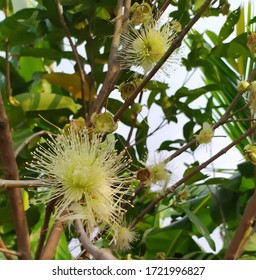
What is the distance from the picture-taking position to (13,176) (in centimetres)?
71

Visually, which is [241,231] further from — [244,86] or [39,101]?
[39,101]

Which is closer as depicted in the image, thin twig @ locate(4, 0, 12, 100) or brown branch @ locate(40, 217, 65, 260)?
brown branch @ locate(40, 217, 65, 260)

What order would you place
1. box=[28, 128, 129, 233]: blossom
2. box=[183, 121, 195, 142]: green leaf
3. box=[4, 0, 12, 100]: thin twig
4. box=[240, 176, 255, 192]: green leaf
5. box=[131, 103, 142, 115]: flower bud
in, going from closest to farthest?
box=[28, 128, 129, 233]: blossom → box=[131, 103, 142, 115]: flower bud → box=[4, 0, 12, 100]: thin twig → box=[183, 121, 195, 142]: green leaf → box=[240, 176, 255, 192]: green leaf

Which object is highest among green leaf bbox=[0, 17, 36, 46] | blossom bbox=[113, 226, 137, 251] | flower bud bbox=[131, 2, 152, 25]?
green leaf bbox=[0, 17, 36, 46]

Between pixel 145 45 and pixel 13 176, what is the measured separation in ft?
0.85

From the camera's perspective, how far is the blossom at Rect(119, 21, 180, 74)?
0.78 meters

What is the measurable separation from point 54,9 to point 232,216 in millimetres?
587

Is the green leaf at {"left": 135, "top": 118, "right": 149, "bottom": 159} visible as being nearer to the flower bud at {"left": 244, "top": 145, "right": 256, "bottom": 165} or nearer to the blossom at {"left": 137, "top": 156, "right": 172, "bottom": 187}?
the blossom at {"left": 137, "top": 156, "right": 172, "bottom": 187}

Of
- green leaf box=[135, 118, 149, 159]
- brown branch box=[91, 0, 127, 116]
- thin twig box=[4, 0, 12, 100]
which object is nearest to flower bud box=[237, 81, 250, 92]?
brown branch box=[91, 0, 127, 116]

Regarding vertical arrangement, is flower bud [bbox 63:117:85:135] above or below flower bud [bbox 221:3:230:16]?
below

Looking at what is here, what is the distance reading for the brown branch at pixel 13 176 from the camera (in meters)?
0.69

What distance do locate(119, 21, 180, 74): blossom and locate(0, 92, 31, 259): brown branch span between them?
196 millimetres

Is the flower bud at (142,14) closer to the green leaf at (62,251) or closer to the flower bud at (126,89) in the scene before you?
the flower bud at (126,89)

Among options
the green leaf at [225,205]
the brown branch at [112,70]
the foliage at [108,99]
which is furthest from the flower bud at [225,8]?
the green leaf at [225,205]
